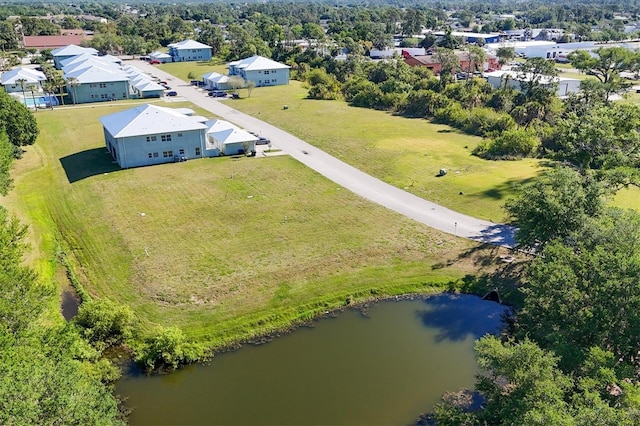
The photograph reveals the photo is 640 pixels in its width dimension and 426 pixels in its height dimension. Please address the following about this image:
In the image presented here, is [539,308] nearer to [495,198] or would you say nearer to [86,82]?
[495,198]

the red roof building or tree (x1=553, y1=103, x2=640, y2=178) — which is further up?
tree (x1=553, y1=103, x2=640, y2=178)

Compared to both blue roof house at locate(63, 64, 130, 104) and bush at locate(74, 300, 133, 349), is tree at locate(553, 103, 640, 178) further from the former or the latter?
blue roof house at locate(63, 64, 130, 104)

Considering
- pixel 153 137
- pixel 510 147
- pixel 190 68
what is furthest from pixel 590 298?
pixel 190 68

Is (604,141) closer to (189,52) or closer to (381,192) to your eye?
(381,192)

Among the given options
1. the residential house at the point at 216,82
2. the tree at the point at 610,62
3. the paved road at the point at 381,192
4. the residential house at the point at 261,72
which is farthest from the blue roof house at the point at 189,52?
the tree at the point at 610,62

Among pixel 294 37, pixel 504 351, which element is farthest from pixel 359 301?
pixel 294 37

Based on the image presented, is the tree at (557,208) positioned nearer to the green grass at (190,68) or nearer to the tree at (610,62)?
the tree at (610,62)

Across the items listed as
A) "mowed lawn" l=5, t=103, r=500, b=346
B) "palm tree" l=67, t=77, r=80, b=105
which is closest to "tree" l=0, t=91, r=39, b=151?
"mowed lawn" l=5, t=103, r=500, b=346
